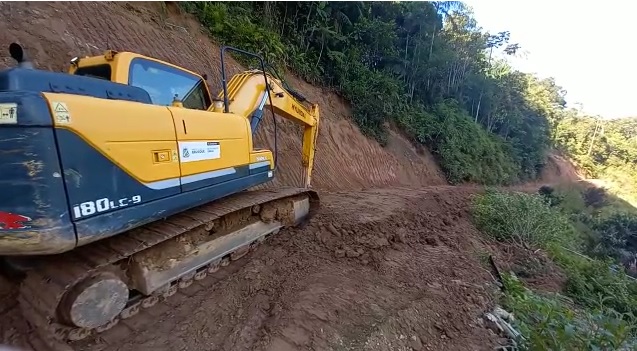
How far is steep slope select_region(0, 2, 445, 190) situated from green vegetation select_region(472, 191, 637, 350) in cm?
375

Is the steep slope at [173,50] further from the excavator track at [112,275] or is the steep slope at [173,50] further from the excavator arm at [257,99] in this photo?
the excavator track at [112,275]

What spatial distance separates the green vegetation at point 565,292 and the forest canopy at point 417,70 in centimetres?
634

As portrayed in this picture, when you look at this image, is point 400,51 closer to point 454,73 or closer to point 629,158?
point 454,73

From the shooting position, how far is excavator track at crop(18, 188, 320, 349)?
2283mm

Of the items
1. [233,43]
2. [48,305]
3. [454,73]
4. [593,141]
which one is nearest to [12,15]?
[233,43]

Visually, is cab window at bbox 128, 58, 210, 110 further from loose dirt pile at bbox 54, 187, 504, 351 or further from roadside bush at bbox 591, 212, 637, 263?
roadside bush at bbox 591, 212, 637, 263

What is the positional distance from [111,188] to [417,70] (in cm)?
1800

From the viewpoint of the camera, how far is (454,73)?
21.4 m

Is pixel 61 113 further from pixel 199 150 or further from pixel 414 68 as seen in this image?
pixel 414 68

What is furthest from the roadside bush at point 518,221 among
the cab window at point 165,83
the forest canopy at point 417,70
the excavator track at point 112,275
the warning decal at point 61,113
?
the warning decal at point 61,113

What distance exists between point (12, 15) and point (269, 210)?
5112mm

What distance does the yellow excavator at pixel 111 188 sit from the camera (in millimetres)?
1938

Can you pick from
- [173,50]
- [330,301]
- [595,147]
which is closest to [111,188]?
[330,301]

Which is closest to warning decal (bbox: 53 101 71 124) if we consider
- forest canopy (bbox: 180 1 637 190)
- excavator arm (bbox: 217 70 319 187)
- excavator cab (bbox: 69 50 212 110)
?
excavator cab (bbox: 69 50 212 110)
